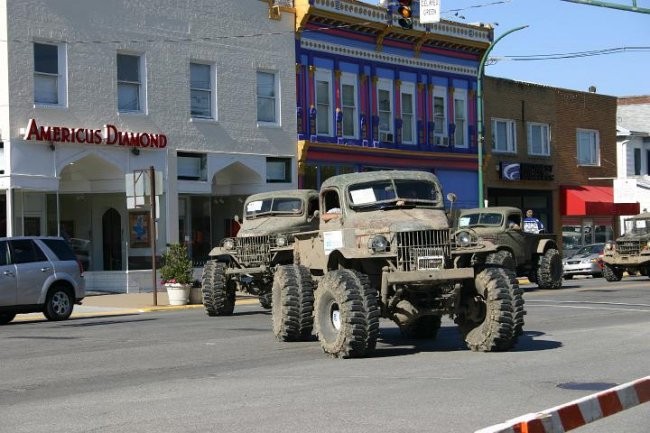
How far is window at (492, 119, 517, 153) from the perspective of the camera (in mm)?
45812

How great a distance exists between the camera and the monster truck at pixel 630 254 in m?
32.7

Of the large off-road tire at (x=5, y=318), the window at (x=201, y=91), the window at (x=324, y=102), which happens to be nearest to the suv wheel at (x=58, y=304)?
the large off-road tire at (x=5, y=318)

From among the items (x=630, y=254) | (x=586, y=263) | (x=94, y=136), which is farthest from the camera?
(x=586, y=263)

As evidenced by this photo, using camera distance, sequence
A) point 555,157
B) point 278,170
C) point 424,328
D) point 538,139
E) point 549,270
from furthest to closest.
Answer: point 555,157, point 538,139, point 278,170, point 549,270, point 424,328

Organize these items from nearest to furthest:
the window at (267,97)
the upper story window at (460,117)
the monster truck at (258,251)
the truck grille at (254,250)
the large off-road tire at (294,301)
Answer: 1. the large off-road tire at (294,301)
2. the monster truck at (258,251)
3. the truck grille at (254,250)
4. the window at (267,97)
5. the upper story window at (460,117)

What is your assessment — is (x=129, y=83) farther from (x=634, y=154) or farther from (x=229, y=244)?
(x=634, y=154)

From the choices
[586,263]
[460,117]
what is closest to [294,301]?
[586,263]

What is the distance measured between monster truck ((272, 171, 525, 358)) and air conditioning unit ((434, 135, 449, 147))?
28022 millimetres

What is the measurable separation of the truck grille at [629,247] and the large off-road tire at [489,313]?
788 inches

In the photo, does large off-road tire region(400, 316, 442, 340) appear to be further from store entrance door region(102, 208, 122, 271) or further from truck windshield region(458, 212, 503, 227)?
store entrance door region(102, 208, 122, 271)

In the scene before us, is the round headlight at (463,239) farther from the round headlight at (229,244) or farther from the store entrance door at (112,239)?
the store entrance door at (112,239)

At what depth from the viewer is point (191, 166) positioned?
1348 inches

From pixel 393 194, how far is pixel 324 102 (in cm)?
2338

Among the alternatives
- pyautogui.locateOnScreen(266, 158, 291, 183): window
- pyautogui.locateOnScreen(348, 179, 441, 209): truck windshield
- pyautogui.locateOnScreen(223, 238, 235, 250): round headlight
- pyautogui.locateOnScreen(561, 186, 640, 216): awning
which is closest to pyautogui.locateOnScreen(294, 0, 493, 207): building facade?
pyautogui.locateOnScreen(266, 158, 291, 183): window
